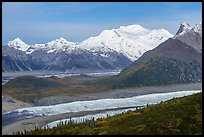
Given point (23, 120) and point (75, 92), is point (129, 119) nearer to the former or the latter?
point (23, 120)

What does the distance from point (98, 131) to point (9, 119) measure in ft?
222

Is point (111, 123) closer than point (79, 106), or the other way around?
point (111, 123)

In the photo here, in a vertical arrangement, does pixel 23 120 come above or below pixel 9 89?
below

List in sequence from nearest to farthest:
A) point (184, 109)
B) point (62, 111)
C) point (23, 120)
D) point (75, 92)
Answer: point (184, 109) < point (23, 120) < point (62, 111) < point (75, 92)

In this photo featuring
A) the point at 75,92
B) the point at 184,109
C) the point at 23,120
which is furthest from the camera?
the point at 75,92

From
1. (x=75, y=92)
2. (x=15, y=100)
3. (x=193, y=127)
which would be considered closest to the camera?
(x=193, y=127)

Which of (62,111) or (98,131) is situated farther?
(62,111)

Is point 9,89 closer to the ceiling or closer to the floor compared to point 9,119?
closer to the ceiling

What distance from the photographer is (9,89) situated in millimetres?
197000

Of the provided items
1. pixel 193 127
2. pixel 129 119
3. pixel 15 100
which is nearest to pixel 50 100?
pixel 15 100

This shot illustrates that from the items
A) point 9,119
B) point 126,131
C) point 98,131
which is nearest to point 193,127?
point 126,131

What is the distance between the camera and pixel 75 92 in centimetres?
18888

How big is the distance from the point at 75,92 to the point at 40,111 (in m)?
64.8

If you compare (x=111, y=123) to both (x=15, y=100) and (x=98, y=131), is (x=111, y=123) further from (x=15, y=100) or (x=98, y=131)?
(x=15, y=100)
